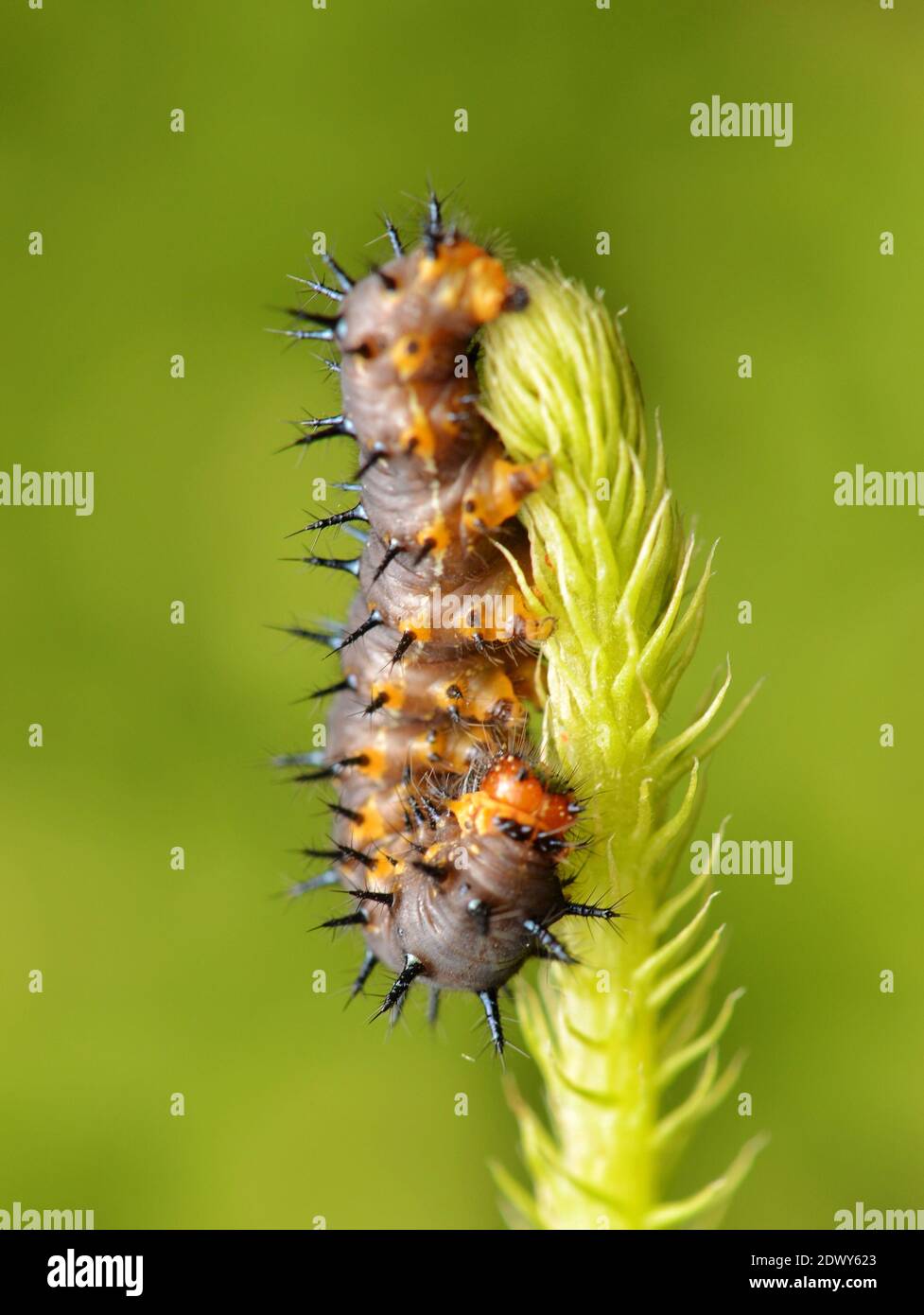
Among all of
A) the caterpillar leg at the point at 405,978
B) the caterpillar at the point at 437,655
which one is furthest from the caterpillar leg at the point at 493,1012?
the caterpillar leg at the point at 405,978

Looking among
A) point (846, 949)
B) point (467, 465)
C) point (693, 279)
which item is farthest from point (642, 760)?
point (693, 279)

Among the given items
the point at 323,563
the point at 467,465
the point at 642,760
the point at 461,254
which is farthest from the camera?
the point at 323,563

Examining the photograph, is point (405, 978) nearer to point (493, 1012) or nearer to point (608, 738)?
point (493, 1012)

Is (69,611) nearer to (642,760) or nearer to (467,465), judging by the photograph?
(467,465)

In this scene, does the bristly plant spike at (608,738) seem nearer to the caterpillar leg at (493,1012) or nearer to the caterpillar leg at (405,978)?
the caterpillar leg at (493,1012)

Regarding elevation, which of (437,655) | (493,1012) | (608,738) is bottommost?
(493,1012)

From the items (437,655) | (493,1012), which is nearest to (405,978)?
(493,1012)
